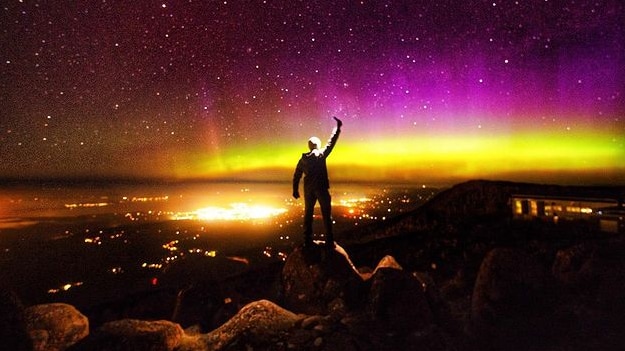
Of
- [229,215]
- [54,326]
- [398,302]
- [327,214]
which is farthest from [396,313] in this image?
[229,215]

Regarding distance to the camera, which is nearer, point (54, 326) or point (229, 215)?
point (54, 326)

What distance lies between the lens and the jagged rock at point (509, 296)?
7016mm

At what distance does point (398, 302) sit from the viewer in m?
6.99

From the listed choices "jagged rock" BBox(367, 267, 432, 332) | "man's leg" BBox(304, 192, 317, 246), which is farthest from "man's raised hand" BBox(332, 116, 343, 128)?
"jagged rock" BBox(367, 267, 432, 332)

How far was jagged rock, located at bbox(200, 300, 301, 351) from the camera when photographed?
248 inches

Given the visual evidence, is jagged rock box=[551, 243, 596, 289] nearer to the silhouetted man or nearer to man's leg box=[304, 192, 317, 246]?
the silhouetted man

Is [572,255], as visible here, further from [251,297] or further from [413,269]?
[251,297]

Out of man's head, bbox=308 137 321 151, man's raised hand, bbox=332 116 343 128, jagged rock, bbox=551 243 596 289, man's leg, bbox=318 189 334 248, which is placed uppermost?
man's raised hand, bbox=332 116 343 128

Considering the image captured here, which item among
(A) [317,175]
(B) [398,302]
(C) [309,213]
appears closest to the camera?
(B) [398,302]

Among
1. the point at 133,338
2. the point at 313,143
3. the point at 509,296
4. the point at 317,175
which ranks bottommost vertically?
the point at 509,296

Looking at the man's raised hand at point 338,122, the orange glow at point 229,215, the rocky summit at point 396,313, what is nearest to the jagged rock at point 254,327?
the rocky summit at point 396,313

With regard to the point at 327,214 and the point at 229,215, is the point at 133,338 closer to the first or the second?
the point at 327,214

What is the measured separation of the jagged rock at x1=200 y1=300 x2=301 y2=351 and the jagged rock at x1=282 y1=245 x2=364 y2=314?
1485 millimetres

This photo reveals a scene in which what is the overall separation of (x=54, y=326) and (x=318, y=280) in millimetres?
6411
